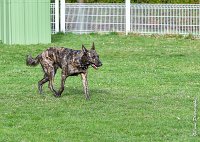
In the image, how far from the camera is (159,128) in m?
10.6

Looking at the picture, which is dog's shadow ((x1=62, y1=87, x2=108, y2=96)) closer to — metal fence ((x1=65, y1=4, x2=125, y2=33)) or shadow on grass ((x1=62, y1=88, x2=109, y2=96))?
shadow on grass ((x1=62, y1=88, x2=109, y2=96))

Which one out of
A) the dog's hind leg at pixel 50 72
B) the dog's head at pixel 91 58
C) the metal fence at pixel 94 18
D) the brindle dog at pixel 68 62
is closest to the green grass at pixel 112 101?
the dog's hind leg at pixel 50 72

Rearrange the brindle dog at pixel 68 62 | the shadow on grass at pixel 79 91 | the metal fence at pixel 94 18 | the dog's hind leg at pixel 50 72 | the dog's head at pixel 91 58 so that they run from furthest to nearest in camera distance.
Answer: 1. the metal fence at pixel 94 18
2. the shadow on grass at pixel 79 91
3. the dog's hind leg at pixel 50 72
4. the brindle dog at pixel 68 62
5. the dog's head at pixel 91 58

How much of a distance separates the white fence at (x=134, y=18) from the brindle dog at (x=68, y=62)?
11863 mm

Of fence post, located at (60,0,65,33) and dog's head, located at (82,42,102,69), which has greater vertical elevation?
fence post, located at (60,0,65,33)

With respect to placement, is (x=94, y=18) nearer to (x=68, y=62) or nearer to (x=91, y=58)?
(x=68, y=62)

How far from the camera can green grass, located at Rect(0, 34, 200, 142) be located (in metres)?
10.3

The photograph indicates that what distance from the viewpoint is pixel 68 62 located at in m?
13.1

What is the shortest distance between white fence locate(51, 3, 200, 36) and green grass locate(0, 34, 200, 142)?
4.01m

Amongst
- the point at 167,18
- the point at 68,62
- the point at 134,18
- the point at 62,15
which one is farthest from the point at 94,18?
the point at 68,62

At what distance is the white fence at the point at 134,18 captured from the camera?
82.1 ft

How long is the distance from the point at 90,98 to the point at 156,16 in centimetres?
1238

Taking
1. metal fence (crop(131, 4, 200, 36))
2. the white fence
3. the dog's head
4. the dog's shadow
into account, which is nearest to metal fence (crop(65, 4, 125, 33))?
the white fence

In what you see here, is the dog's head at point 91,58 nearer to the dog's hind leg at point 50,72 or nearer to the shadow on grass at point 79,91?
the dog's hind leg at point 50,72
